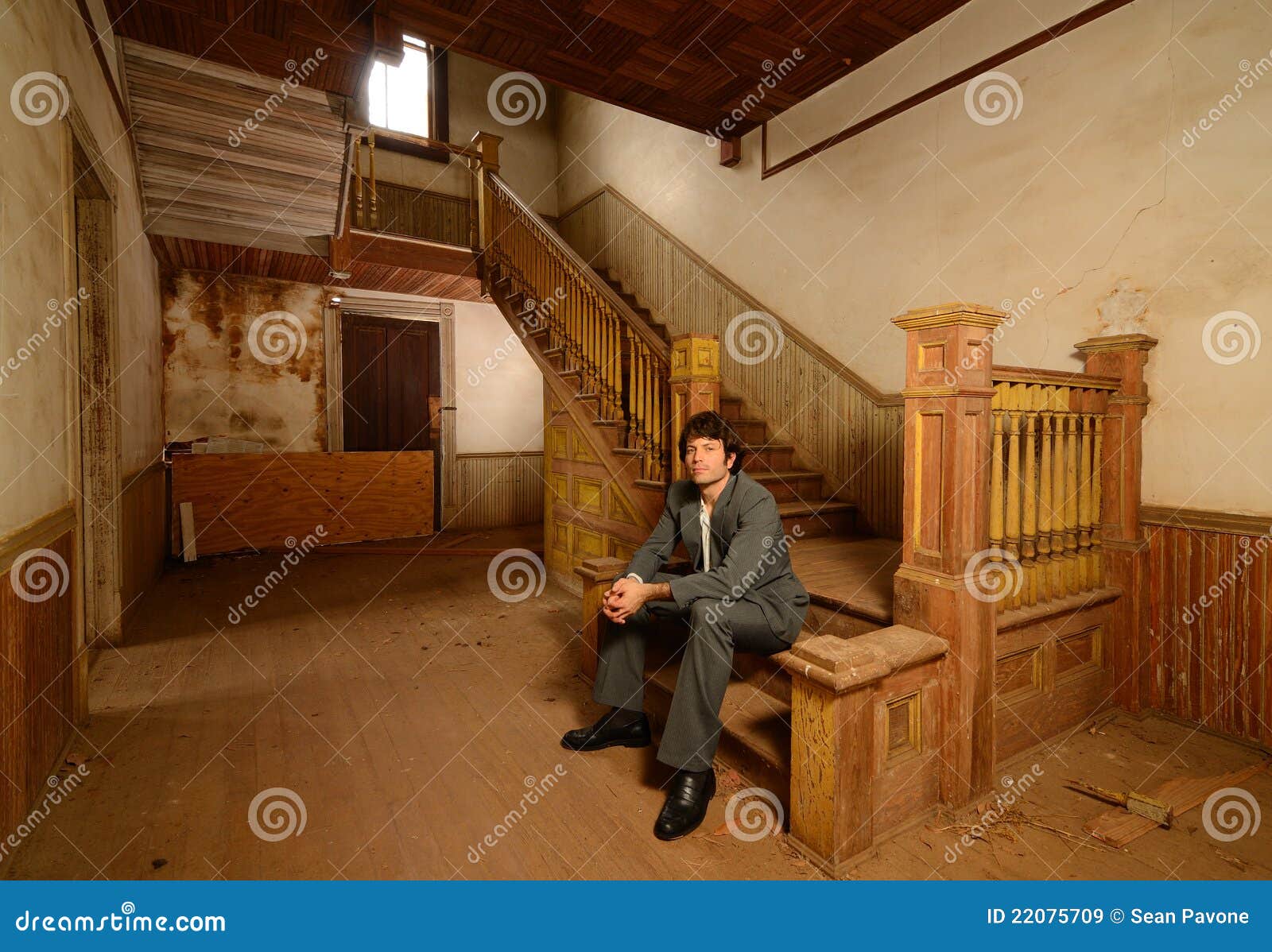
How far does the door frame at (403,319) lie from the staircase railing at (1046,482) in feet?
20.9

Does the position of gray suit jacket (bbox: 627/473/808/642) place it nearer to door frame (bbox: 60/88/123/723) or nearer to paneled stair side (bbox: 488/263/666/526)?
paneled stair side (bbox: 488/263/666/526)

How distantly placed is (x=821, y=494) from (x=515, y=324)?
284 centimetres

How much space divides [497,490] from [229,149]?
470 centimetres

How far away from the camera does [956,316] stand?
79.4 inches

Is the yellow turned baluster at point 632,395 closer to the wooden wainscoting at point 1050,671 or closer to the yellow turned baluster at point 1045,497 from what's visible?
the yellow turned baluster at point 1045,497

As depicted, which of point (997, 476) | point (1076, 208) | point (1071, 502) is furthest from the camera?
point (1076, 208)

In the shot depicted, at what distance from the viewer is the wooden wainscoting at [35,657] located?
1877 mm

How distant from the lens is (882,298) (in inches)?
157

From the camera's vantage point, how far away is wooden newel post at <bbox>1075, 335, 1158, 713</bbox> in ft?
8.98

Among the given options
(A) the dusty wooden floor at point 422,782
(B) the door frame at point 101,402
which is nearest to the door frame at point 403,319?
(B) the door frame at point 101,402

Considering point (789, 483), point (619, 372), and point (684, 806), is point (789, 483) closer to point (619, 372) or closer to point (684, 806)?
point (619, 372)

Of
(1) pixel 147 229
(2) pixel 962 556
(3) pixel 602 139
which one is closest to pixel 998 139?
(2) pixel 962 556

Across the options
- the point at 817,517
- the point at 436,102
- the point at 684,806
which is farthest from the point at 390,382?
the point at 684,806

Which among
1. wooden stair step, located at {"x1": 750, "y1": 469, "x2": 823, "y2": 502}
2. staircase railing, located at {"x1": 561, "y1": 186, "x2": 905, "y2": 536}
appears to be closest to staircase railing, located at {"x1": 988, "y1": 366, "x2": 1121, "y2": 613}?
staircase railing, located at {"x1": 561, "y1": 186, "x2": 905, "y2": 536}
